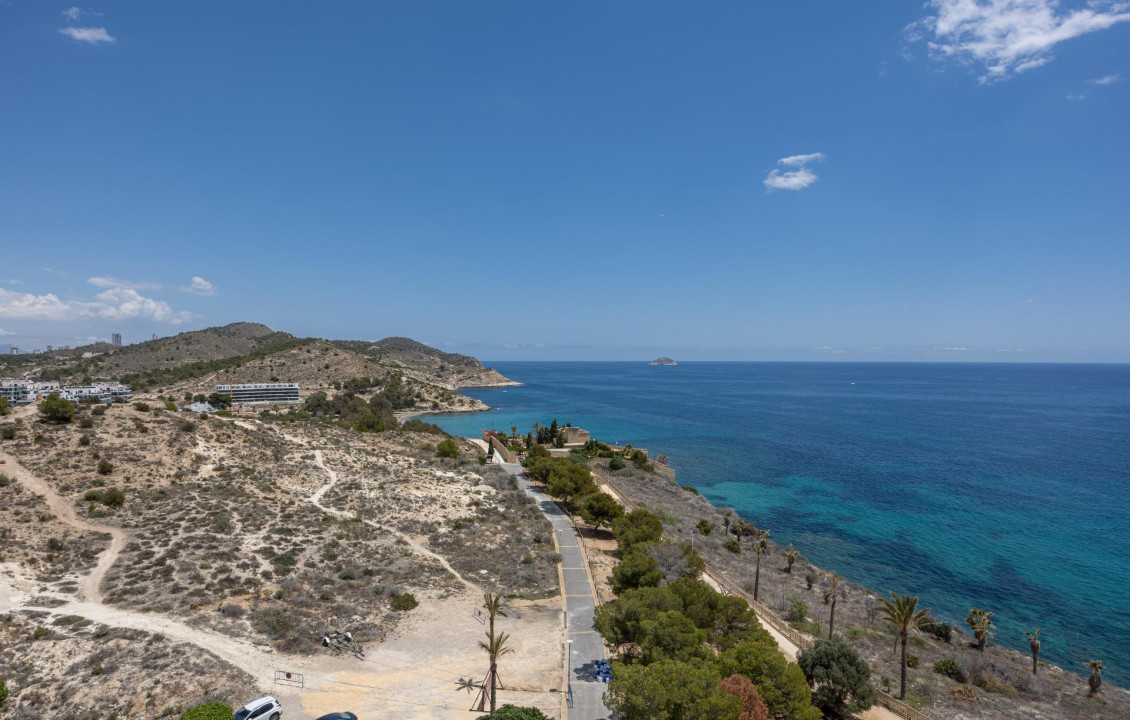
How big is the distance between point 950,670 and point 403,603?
26343 mm

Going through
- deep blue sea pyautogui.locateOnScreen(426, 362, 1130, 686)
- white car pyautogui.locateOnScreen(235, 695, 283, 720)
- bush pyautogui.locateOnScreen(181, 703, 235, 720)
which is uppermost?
bush pyautogui.locateOnScreen(181, 703, 235, 720)

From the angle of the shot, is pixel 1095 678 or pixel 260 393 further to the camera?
pixel 260 393

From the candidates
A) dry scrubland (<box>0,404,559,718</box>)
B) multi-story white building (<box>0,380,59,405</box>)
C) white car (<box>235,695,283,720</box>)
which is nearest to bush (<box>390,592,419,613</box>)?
dry scrubland (<box>0,404,559,718</box>)

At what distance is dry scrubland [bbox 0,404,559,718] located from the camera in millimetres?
18984

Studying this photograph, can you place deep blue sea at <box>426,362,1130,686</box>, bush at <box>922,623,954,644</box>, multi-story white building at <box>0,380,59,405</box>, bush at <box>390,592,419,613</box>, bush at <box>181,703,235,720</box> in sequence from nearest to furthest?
1. bush at <box>181,703,235,720</box>
2. bush at <box>390,592,419,613</box>
3. bush at <box>922,623,954,644</box>
4. deep blue sea at <box>426,362,1130,686</box>
5. multi-story white building at <box>0,380,59,405</box>

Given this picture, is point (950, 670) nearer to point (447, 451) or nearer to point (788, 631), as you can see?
point (788, 631)

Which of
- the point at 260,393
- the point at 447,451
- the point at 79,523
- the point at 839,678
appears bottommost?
the point at 839,678

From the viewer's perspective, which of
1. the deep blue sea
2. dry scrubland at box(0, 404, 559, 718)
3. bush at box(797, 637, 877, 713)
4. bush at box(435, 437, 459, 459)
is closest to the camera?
dry scrubland at box(0, 404, 559, 718)

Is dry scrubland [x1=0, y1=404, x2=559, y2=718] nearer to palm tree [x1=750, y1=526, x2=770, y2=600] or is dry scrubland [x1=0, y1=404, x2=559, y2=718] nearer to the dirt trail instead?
the dirt trail

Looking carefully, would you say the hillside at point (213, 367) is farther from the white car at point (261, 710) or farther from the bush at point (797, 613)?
the bush at point (797, 613)

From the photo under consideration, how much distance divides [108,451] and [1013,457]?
108942 mm

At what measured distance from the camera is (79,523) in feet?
94.6

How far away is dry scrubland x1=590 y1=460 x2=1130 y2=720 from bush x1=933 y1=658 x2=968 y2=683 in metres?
0.33

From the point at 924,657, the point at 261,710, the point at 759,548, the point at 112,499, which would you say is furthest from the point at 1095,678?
the point at 112,499
